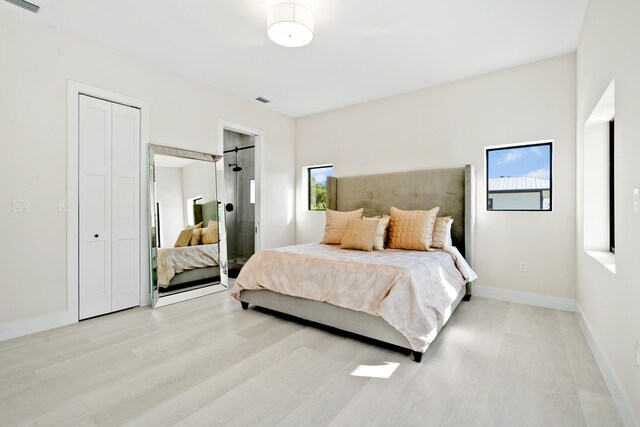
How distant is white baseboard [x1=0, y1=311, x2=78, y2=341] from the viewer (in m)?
2.53

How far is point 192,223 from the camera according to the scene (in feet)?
12.7

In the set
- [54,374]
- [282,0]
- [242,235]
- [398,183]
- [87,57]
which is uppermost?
[282,0]

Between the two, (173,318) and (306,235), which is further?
(306,235)

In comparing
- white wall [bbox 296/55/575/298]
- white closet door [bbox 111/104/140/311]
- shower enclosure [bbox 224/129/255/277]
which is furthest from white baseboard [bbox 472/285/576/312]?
white closet door [bbox 111/104/140/311]

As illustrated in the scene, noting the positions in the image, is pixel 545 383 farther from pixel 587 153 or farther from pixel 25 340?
pixel 25 340

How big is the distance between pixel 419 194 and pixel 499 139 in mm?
1121

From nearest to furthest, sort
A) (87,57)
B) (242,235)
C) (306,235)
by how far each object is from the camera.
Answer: (87,57)
(306,235)
(242,235)

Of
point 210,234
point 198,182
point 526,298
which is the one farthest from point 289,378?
point 526,298

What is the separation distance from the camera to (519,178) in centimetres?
359

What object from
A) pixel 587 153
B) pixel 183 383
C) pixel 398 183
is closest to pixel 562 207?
pixel 587 153

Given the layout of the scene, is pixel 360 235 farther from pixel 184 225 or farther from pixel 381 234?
pixel 184 225

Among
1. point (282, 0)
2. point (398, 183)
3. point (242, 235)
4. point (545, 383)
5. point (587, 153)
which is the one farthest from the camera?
point (242, 235)

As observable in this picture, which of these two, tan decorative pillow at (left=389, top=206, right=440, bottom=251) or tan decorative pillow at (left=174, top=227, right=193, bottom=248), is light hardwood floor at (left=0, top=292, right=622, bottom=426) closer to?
tan decorative pillow at (left=389, top=206, right=440, bottom=251)

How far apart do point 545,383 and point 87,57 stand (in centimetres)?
469
